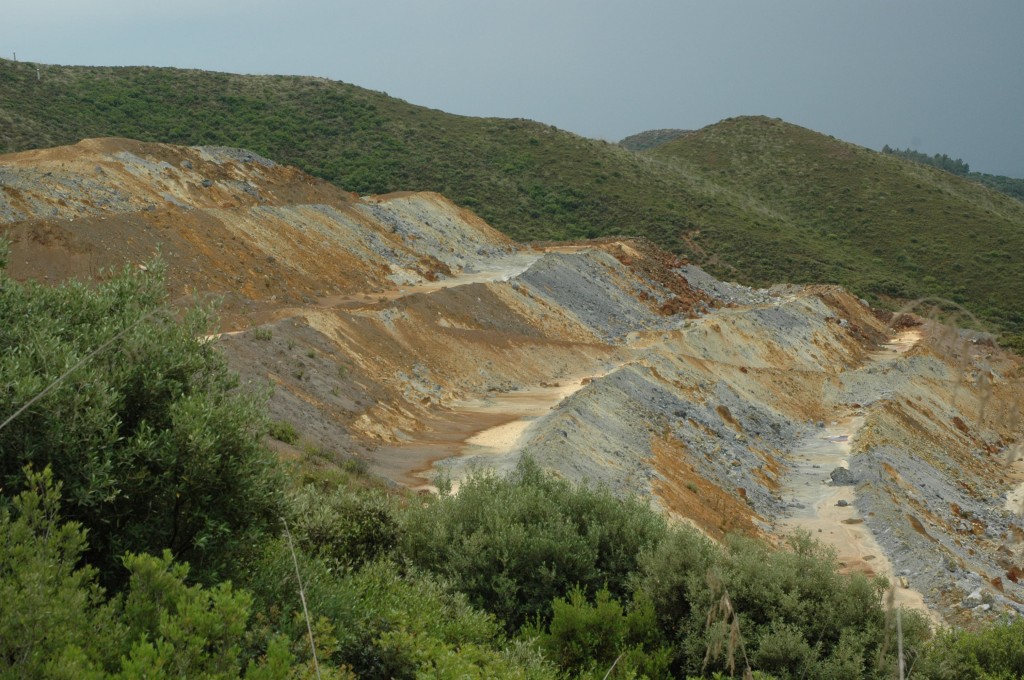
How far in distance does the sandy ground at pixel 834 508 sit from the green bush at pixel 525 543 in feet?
16.2

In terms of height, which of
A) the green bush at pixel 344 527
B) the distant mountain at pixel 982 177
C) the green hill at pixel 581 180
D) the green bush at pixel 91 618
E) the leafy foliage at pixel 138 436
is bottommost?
the green bush at pixel 344 527

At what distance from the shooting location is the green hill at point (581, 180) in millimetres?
67188

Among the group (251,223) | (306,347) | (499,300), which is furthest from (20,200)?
(499,300)

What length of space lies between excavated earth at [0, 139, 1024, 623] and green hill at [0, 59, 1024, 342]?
1706 cm

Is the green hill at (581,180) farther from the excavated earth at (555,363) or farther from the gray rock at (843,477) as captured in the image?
the gray rock at (843,477)

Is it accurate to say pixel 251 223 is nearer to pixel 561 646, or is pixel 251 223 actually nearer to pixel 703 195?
pixel 561 646

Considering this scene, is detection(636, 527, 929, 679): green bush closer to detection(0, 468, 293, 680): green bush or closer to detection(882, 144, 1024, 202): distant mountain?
detection(0, 468, 293, 680): green bush

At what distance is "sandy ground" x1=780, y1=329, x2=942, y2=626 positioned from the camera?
62.8ft

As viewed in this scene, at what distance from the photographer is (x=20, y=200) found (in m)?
32.1

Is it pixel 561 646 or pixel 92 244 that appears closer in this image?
pixel 561 646

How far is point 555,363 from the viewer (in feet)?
119

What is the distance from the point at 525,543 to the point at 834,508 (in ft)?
53.3

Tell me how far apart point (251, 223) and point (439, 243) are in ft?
47.3

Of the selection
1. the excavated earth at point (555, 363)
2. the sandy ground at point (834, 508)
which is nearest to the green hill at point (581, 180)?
Result: the excavated earth at point (555, 363)
